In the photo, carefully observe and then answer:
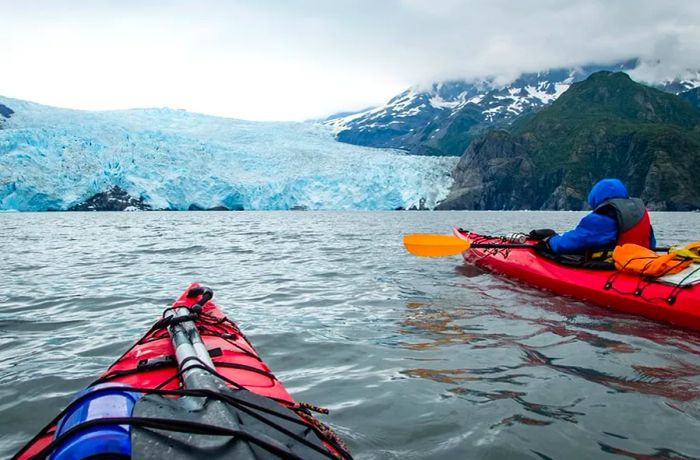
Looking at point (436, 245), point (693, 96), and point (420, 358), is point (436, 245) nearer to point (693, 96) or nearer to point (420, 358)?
point (420, 358)

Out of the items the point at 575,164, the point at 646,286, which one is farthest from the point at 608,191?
the point at 575,164

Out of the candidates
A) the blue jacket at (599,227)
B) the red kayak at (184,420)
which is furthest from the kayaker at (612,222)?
the red kayak at (184,420)

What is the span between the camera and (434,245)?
728cm

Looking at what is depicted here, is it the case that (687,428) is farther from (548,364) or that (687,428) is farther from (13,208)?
(13,208)

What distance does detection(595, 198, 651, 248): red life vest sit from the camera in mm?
5918

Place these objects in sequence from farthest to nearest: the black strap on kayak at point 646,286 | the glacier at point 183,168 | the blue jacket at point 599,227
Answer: the glacier at point 183,168 < the blue jacket at point 599,227 < the black strap on kayak at point 646,286

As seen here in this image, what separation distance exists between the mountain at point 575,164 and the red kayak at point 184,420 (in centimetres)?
7049

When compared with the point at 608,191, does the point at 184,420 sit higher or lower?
lower

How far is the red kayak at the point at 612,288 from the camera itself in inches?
190

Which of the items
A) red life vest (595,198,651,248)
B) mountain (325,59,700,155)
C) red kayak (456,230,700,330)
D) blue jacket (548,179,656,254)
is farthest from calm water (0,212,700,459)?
mountain (325,59,700,155)

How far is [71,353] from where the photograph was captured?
414 centimetres

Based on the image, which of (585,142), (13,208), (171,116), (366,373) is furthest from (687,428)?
(585,142)

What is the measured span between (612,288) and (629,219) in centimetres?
93

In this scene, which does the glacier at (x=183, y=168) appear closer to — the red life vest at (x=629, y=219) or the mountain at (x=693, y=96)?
the red life vest at (x=629, y=219)
